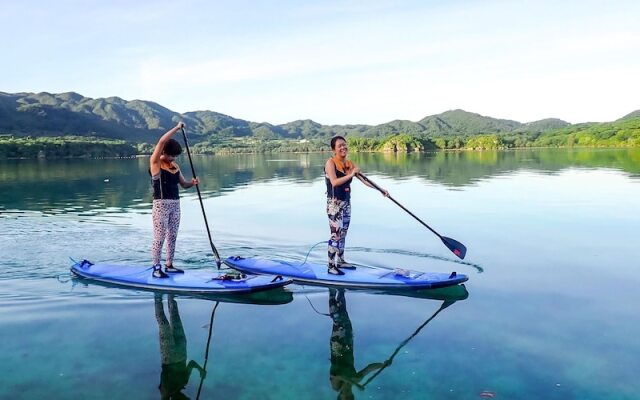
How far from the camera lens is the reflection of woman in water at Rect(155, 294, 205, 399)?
589 centimetres

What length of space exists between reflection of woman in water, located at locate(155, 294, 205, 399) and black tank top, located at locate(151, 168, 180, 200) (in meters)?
2.08

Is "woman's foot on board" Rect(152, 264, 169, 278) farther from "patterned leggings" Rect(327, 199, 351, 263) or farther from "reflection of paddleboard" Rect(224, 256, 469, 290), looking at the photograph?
"patterned leggings" Rect(327, 199, 351, 263)

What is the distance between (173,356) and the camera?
270 inches

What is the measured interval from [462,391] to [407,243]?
29.7 feet

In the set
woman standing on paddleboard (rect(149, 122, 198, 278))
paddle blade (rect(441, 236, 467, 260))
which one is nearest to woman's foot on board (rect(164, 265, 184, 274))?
woman standing on paddleboard (rect(149, 122, 198, 278))

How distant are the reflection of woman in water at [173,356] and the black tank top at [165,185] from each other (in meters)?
2.08

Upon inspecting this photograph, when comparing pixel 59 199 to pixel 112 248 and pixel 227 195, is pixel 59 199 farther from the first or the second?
pixel 112 248

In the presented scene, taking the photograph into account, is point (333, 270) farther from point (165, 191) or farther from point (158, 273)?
point (165, 191)

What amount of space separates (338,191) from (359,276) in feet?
5.75

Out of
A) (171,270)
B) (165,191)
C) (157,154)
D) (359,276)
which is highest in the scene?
(157,154)

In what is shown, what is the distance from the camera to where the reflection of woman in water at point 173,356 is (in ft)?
19.3

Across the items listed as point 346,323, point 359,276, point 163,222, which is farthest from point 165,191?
point 346,323

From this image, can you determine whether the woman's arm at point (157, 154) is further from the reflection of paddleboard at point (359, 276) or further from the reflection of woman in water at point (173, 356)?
the reflection of paddleboard at point (359, 276)

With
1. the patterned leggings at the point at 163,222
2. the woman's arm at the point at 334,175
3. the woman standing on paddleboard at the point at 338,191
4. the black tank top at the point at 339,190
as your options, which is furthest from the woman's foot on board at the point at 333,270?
the patterned leggings at the point at 163,222
